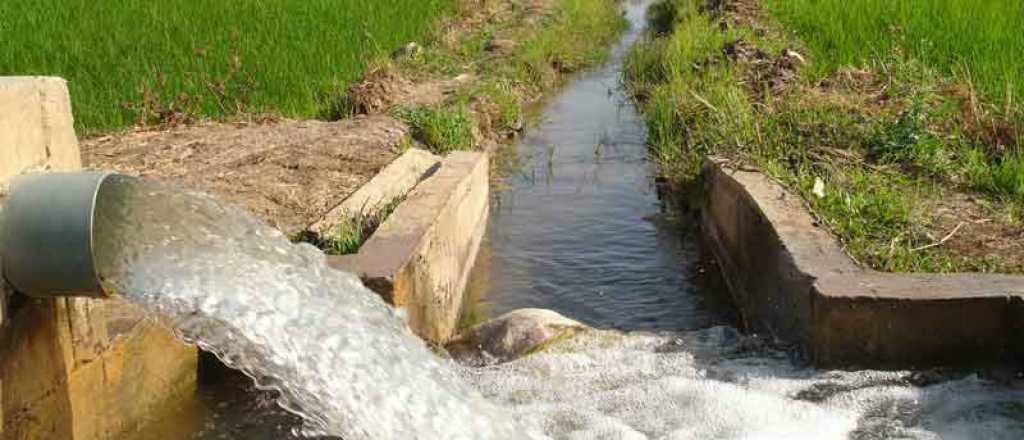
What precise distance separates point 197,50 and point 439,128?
2336 mm

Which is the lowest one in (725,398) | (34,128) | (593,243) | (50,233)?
(593,243)

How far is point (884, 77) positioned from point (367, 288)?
4.69 meters

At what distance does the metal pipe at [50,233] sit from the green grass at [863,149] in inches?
110

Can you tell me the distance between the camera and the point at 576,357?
4332mm

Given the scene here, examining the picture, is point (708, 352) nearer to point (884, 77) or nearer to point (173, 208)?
point (173, 208)

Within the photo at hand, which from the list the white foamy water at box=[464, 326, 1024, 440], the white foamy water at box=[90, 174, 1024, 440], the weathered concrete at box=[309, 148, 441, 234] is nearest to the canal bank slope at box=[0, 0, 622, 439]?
the weathered concrete at box=[309, 148, 441, 234]

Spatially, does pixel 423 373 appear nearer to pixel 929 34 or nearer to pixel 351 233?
pixel 351 233

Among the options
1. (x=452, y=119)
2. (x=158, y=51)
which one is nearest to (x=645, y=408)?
(x=452, y=119)

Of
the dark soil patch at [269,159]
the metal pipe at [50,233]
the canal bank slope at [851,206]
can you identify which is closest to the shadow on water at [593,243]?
the canal bank slope at [851,206]

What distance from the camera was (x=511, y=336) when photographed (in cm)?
450

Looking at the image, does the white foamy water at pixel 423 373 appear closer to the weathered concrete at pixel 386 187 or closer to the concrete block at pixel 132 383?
the concrete block at pixel 132 383

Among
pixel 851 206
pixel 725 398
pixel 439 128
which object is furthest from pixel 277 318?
pixel 439 128

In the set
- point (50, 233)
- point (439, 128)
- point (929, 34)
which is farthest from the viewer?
point (929, 34)

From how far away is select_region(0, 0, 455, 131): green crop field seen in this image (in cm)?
788
